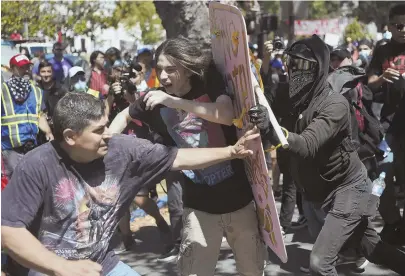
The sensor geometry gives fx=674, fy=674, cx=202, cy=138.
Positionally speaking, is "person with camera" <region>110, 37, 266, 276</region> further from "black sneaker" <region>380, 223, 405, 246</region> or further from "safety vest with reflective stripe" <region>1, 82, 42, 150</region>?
"safety vest with reflective stripe" <region>1, 82, 42, 150</region>

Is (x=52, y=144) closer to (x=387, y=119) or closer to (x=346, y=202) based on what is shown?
(x=346, y=202)

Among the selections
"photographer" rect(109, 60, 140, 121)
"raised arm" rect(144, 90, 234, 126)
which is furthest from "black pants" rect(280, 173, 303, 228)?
"raised arm" rect(144, 90, 234, 126)

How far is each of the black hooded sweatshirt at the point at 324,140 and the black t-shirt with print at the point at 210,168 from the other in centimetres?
34

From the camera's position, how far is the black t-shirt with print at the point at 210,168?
3.45 m

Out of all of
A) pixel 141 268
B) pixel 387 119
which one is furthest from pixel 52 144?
pixel 387 119

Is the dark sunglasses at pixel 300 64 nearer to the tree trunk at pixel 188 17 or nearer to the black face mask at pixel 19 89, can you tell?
the black face mask at pixel 19 89

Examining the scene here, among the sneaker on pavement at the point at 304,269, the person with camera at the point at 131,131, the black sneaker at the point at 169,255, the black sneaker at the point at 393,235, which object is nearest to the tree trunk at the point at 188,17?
the person with camera at the point at 131,131

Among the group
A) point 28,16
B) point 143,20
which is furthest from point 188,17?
point 143,20

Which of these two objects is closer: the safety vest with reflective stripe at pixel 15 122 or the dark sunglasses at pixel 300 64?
the dark sunglasses at pixel 300 64

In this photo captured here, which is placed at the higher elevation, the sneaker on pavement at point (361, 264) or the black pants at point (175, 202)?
the black pants at point (175, 202)

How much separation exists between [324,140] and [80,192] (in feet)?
4.29

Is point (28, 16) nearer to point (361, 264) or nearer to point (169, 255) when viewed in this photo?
point (169, 255)

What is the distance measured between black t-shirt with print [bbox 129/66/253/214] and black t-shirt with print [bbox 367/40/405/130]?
103 inches

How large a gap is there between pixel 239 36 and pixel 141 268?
3063 mm
